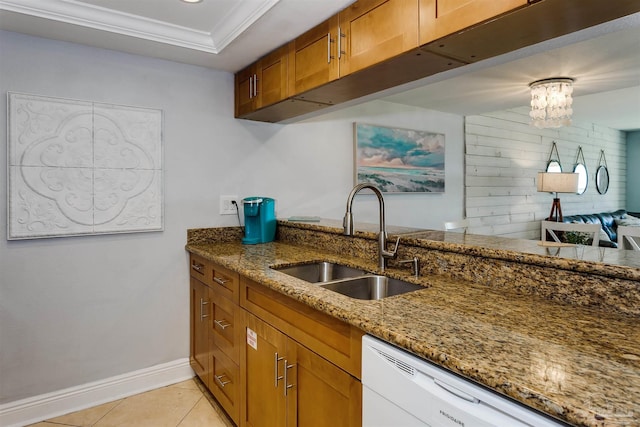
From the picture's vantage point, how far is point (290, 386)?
1408mm

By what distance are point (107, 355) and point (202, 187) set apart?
1.19 metres

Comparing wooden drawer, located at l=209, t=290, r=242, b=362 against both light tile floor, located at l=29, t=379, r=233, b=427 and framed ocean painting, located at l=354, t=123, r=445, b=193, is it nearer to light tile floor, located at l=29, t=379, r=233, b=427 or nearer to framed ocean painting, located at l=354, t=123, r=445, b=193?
light tile floor, located at l=29, t=379, r=233, b=427

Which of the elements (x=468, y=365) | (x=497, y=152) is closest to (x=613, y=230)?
(x=497, y=152)

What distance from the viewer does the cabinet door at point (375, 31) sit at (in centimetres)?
143

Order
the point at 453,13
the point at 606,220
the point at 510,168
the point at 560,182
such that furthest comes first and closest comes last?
the point at 606,220
the point at 510,168
the point at 560,182
the point at 453,13

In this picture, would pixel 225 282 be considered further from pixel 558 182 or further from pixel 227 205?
pixel 558 182

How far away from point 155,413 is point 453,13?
8.03 ft

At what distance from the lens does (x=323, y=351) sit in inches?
48.9

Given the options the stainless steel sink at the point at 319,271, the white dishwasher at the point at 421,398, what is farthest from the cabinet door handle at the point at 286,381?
the stainless steel sink at the point at 319,271

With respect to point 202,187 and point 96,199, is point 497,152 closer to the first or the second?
point 202,187

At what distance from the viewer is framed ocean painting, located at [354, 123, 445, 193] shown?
3.42 m

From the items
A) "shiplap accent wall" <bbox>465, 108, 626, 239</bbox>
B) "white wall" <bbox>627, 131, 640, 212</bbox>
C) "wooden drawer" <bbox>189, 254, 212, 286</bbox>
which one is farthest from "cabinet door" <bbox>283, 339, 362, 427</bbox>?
"white wall" <bbox>627, 131, 640, 212</bbox>

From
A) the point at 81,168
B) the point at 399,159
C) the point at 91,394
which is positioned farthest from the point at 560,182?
the point at 91,394

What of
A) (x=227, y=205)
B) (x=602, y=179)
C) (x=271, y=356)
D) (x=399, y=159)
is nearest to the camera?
(x=271, y=356)
